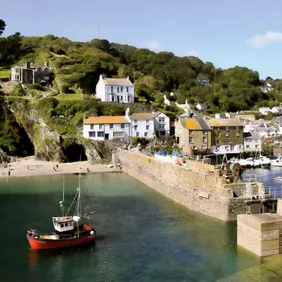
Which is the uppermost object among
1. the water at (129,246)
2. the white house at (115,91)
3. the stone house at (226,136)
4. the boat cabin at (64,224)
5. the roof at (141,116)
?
the white house at (115,91)

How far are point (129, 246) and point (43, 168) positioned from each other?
116ft

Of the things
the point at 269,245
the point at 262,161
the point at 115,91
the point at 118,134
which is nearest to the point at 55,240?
the point at 269,245

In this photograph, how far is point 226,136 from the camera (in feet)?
229

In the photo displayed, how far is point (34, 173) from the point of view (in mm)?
54469

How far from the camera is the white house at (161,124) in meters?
71.5

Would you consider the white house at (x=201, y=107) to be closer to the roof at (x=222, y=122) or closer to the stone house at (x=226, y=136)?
the roof at (x=222, y=122)

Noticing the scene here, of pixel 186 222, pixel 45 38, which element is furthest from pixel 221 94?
pixel 186 222

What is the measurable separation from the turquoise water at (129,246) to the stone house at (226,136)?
32.0 m

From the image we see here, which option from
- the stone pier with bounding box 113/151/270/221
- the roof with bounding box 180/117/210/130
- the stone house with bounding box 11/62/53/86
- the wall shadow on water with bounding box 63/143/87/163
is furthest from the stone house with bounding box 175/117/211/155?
the stone house with bounding box 11/62/53/86

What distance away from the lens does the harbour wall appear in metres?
29.6

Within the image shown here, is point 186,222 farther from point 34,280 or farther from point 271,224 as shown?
point 34,280

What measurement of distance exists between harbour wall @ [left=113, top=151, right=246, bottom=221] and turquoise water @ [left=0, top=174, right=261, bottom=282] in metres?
→ 0.86

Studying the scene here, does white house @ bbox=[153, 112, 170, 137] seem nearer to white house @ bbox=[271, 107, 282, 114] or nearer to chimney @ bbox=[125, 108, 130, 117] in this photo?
chimney @ bbox=[125, 108, 130, 117]

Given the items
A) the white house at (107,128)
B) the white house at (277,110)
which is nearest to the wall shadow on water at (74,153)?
the white house at (107,128)
